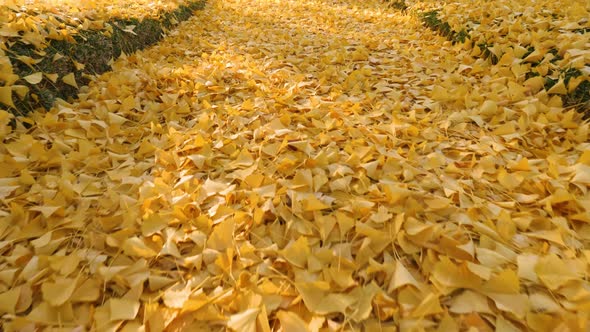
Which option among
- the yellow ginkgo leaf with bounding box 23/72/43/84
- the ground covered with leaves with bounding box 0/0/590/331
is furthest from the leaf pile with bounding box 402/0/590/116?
the yellow ginkgo leaf with bounding box 23/72/43/84

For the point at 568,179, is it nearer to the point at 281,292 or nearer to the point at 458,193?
the point at 458,193

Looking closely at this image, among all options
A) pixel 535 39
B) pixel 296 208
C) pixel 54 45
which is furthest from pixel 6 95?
pixel 535 39

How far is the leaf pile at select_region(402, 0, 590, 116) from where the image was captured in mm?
1600

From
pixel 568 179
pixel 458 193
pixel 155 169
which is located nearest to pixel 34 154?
pixel 155 169

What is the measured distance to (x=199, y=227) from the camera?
40.1 inches

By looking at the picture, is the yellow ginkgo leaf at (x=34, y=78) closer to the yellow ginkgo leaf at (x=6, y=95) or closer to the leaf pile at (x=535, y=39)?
the yellow ginkgo leaf at (x=6, y=95)

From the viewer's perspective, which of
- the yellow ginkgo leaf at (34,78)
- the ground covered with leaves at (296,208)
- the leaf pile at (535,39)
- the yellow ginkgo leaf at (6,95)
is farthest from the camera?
the leaf pile at (535,39)

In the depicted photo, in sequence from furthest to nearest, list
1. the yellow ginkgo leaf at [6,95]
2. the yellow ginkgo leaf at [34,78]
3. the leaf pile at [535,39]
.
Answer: the leaf pile at [535,39]
the yellow ginkgo leaf at [34,78]
the yellow ginkgo leaf at [6,95]

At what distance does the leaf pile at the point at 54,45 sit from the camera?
1.45 metres

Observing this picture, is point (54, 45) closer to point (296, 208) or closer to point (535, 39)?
point (296, 208)

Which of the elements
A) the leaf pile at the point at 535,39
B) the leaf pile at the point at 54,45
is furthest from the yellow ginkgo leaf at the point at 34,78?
the leaf pile at the point at 535,39

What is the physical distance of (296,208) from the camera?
107 centimetres

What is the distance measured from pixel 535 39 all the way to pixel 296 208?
2.00 meters

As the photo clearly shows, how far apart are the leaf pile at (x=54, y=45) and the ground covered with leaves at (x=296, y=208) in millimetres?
Result: 108
